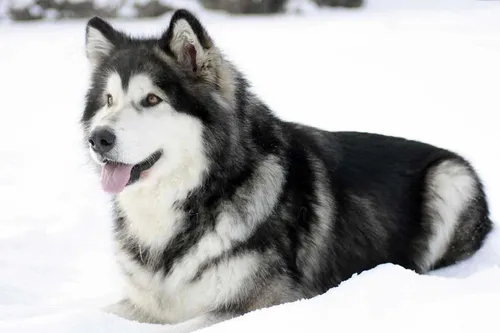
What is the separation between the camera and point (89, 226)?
559 cm

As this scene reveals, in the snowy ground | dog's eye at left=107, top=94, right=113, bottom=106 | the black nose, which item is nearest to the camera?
the snowy ground

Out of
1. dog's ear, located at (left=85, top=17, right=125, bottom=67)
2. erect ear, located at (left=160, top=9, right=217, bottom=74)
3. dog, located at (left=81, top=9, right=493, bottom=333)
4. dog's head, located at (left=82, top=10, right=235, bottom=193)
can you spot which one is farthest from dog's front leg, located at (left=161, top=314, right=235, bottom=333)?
dog's ear, located at (left=85, top=17, right=125, bottom=67)

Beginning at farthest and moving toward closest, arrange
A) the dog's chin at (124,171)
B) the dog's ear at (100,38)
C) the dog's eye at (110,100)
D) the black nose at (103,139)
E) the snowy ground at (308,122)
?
the dog's ear at (100,38) → the dog's eye at (110,100) → the dog's chin at (124,171) → the black nose at (103,139) → the snowy ground at (308,122)

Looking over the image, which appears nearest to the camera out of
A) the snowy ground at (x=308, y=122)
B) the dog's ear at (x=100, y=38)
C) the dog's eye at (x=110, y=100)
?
the snowy ground at (x=308, y=122)

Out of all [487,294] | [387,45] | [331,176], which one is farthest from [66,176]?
[387,45]

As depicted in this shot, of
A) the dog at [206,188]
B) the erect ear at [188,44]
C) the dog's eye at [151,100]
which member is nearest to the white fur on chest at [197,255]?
the dog at [206,188]

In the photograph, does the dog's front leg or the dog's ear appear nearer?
the dog's front leg

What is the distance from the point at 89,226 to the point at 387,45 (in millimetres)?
9023

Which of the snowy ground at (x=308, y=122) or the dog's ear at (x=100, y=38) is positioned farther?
the dog's ear at (x=100, y=38)

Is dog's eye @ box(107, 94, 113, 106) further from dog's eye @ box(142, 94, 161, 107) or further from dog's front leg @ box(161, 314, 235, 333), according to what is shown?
dog's front leg @ box(161, 314, 235, 333)

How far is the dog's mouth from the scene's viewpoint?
3.47 meters

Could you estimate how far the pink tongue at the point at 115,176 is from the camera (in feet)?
11.4

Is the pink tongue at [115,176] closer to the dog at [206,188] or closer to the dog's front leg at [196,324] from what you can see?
the dog at [206,188]

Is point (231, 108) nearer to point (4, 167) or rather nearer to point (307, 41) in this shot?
point (4, 167)
